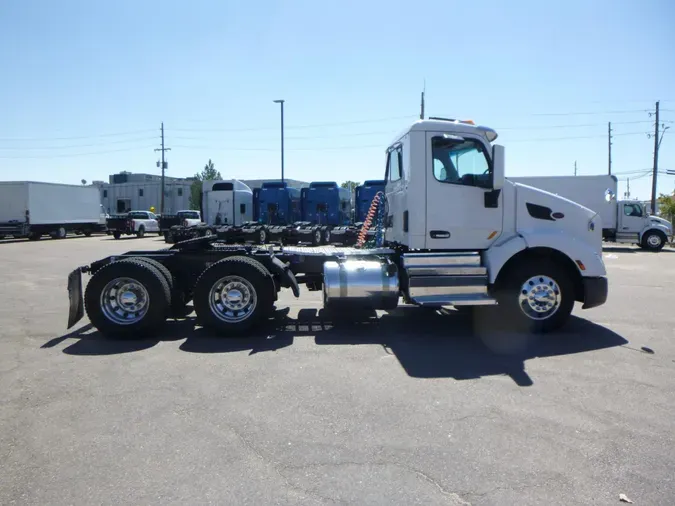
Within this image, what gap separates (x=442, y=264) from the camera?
730 cm

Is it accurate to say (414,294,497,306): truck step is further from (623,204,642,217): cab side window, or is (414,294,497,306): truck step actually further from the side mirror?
(623,204,642,217): cab side window

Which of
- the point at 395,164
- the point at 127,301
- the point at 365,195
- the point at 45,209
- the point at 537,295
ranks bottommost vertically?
the point at 127,301

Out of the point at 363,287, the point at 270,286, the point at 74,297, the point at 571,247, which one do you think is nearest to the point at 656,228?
the point at 571,247

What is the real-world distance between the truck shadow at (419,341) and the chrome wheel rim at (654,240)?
819 inches

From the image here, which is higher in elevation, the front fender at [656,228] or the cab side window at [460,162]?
the cab side window at [460,162]

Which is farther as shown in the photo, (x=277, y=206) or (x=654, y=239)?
(x=277, y=206)

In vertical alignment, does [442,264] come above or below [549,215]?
below

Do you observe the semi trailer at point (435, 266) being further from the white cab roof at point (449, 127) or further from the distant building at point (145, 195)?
the distant building at point (145, 195)

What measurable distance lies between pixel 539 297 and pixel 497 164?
193cm

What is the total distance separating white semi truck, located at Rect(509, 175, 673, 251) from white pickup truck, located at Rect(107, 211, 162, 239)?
83.2 feet

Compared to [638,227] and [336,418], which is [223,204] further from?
[336,418]

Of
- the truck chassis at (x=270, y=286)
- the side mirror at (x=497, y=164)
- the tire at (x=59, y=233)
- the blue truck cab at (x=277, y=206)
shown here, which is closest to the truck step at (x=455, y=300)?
the truck chassis at (x=270, y=286)

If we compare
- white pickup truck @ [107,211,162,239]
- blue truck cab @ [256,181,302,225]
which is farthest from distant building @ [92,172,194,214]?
blue truck cab @ [256,181,302,225]

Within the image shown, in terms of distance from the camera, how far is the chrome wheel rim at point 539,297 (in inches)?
286
